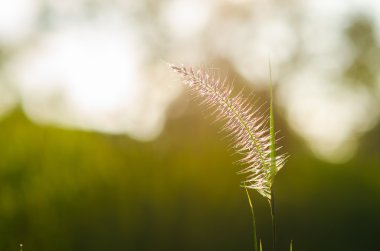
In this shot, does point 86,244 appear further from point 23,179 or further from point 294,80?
point 294,80

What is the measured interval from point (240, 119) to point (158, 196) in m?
4.97

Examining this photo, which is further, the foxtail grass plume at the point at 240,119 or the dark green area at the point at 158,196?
the dark green area at the point at 158,196

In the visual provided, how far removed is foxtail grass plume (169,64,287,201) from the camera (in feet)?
6.45

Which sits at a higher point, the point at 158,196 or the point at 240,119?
the point at 240,119

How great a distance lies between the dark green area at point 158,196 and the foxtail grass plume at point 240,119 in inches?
139

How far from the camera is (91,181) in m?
Result: 6.21

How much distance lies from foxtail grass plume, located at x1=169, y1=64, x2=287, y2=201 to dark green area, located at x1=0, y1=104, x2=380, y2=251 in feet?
11.6

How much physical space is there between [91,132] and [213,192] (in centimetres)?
213

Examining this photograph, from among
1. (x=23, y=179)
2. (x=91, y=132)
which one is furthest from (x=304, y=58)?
(x=23, y=179)

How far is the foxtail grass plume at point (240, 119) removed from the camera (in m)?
1.96

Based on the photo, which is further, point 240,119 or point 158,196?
point 158,196

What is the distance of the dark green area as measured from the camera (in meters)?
5.56

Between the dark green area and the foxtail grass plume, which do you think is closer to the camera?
the foxtail grass plume

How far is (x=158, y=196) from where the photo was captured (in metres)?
6.81
